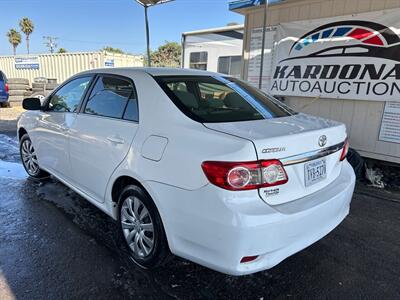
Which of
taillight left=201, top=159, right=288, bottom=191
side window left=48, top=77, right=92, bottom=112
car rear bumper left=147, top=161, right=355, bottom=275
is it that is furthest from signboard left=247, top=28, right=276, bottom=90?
taillight left=201, top=159, right=288, bottom=191

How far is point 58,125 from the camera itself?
360 cm

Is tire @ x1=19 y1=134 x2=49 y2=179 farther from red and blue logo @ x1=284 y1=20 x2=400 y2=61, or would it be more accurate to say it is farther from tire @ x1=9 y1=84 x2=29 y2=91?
tire @ x1=9 y1=84 x2=29 y2=91

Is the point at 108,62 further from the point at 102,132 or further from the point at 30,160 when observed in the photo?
the point at 102,132

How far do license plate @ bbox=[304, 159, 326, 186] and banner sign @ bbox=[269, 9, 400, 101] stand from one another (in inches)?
120

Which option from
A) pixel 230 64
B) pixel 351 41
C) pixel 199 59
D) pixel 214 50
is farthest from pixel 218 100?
pixel 199 59

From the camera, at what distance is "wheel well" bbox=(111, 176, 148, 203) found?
8.50 ft

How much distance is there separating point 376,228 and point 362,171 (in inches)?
66.3

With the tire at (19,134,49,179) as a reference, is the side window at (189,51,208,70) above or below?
above

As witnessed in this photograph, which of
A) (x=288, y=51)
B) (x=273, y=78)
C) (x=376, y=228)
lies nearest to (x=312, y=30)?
(x=288, y=51)

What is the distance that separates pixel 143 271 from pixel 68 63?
703 inches

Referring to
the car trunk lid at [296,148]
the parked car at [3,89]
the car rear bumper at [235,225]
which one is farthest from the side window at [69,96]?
the parked car at [3,89]

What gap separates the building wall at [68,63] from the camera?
Result: 1720 cm

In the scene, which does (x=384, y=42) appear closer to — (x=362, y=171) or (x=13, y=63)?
(x=362, y=171)

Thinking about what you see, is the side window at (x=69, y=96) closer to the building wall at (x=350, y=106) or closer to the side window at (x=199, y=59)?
the building wall at (x=350, y=106)
